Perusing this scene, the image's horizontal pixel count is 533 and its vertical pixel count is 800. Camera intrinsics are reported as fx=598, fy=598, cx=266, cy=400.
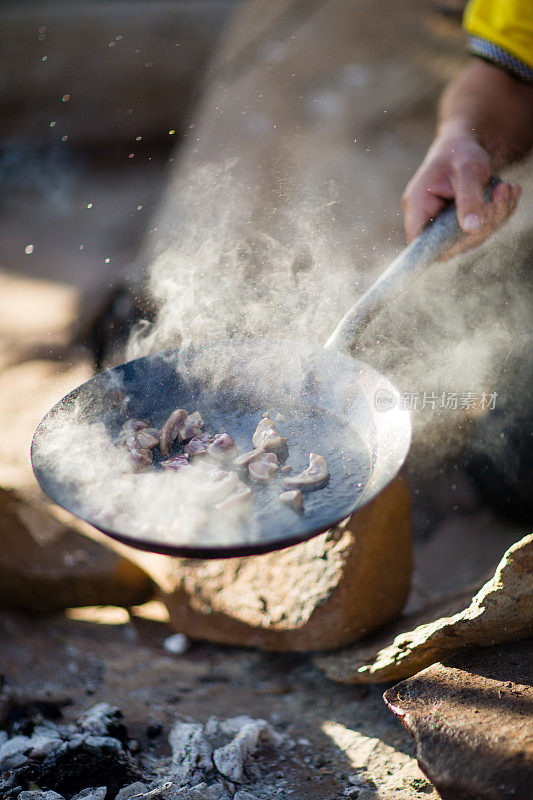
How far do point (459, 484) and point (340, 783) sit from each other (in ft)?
5.34

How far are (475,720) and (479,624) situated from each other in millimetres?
307

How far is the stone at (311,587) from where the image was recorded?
90.5 inches

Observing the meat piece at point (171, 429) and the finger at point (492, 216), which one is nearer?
the meat piece at point (171, 429)

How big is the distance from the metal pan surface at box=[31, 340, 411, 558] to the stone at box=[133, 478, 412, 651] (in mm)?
350

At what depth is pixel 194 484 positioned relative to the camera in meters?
1.87

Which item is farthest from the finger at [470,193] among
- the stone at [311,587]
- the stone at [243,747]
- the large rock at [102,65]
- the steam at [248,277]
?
the large rock at [102,65]

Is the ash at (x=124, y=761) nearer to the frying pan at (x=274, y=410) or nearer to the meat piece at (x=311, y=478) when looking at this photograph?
the frying pan at (x=274, y=410)

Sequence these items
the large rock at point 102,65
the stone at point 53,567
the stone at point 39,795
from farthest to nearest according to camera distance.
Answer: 1. the large rock at point 102,65
2. the stone at point 53,567
3. the stone at point 39,795

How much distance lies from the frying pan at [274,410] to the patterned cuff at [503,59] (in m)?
1.24

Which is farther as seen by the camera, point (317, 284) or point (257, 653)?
point (317, 284)

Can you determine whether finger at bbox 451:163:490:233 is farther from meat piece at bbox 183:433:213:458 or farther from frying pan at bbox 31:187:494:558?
meat piece at bbox 183:433:213:458

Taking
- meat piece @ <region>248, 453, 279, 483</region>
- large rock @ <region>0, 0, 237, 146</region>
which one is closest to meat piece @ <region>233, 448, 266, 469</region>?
meat piece @ <region>248, 453, 279, 483</region>

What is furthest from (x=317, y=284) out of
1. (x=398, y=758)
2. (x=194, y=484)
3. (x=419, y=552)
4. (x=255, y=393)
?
(x=398, y=758)

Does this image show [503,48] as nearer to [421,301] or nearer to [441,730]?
[421,301]
